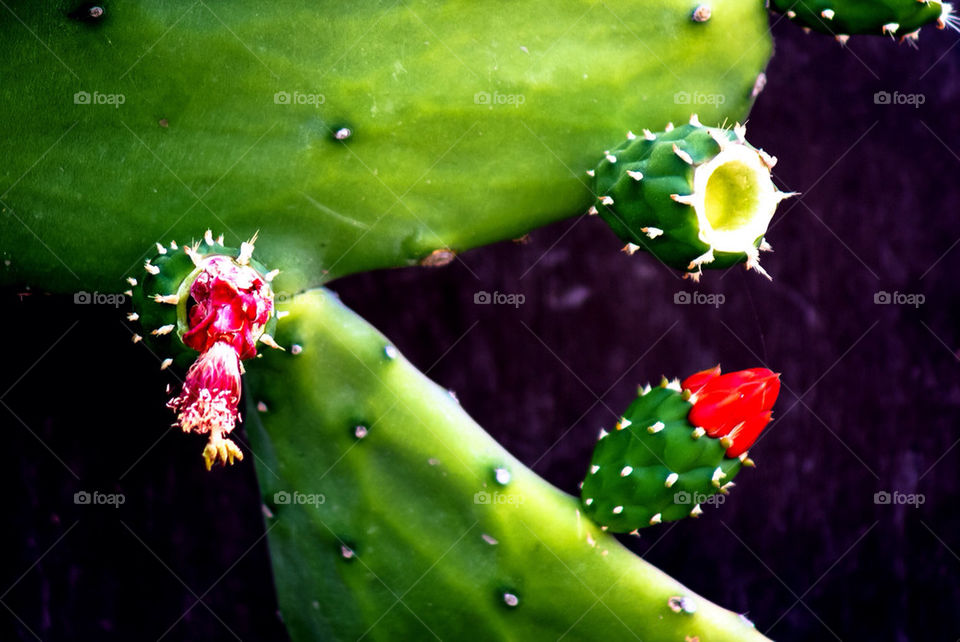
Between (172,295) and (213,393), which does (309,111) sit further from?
(213,393)

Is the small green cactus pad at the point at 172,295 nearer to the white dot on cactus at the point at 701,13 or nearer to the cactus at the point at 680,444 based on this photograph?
the cactus at the point at 680,444

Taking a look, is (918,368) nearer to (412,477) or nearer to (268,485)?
(412,477)

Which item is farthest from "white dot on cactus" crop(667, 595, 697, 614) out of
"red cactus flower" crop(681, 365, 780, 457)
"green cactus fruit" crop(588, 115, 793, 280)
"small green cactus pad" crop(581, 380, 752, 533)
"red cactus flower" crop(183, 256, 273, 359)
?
"red cactus flower" crop(183, 256, 273, 359)

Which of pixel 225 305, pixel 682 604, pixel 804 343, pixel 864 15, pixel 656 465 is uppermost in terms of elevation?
pixel 864 15

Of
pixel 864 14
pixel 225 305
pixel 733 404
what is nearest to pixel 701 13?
pixel 864 14

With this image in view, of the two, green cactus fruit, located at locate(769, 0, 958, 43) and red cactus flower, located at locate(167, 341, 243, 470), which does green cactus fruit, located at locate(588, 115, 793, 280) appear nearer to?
green cactus fruit, located at locate(769, 0, 958, 43)
